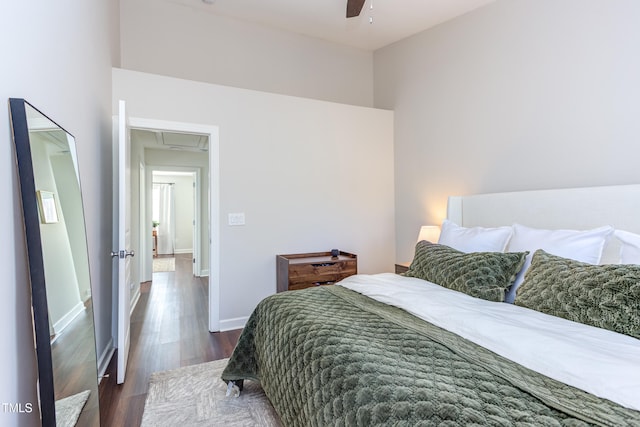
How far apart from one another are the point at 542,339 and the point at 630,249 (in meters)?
0.92

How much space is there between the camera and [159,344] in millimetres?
2984

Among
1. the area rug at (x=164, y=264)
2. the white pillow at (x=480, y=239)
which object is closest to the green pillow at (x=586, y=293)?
the white pillow at (x=480, y=239)

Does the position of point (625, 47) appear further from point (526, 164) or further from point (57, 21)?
point (57, 21)

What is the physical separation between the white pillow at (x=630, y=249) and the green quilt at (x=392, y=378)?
110cm

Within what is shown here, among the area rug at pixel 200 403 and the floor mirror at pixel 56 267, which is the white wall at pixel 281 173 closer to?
the area rug at pixel 200 403

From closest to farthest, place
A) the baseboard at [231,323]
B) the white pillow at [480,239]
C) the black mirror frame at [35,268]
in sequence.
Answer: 1. the black mirror frame at [35,268]
2. the white pillow at [480,239]
3. the baseboard at [231,323]

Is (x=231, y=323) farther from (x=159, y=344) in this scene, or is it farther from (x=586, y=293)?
(x=586, y=293)

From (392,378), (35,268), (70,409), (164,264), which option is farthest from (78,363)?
(164,264)

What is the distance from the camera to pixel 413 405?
0.94 m

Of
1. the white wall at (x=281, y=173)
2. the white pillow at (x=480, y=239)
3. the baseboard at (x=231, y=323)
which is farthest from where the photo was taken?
the baseboard at (x=231, y=323)

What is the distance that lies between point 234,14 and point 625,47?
3.50m

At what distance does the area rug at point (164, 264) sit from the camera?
698 centimetres

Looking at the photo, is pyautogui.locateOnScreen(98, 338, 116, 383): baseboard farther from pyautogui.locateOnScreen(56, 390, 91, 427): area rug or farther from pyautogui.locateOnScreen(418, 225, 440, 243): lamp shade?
pyautogui.locateOnScreen(418, 225, 440, 243): lamp shade

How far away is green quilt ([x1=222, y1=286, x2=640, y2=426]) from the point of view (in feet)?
2.94
